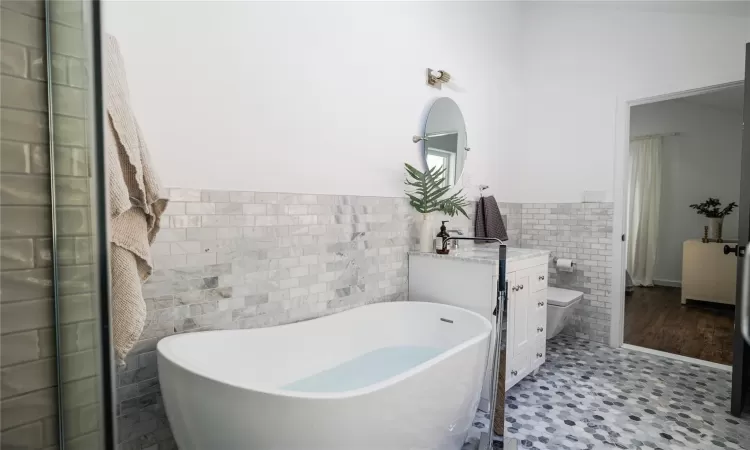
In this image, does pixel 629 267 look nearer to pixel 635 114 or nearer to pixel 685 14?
pixel 635 114

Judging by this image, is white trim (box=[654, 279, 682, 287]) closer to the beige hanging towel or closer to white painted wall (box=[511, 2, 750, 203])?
white painted wall (box=[511, 2, 750, 203])

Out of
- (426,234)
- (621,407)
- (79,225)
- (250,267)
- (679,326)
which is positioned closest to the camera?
(79,225)

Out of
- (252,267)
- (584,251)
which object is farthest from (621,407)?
(252,267)

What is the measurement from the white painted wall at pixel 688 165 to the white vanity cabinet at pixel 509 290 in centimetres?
393

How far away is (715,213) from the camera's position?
14.7 feet

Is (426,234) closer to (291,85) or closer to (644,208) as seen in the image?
(291,85)

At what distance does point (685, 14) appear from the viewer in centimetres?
274

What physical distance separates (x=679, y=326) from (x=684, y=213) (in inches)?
89.5

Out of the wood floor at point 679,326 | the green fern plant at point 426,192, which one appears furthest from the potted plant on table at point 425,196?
the wood floor at point 679,326

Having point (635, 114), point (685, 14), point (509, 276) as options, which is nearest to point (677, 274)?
point (635, 114)

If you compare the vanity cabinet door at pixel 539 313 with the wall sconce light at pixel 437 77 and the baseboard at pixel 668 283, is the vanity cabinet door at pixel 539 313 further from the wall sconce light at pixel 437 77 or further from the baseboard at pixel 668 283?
the baseboard at pixel 668 283

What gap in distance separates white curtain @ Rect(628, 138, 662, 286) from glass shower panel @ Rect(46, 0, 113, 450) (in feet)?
20.4

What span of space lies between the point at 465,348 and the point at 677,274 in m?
5.35

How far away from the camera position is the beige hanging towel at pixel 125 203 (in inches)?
41.6
